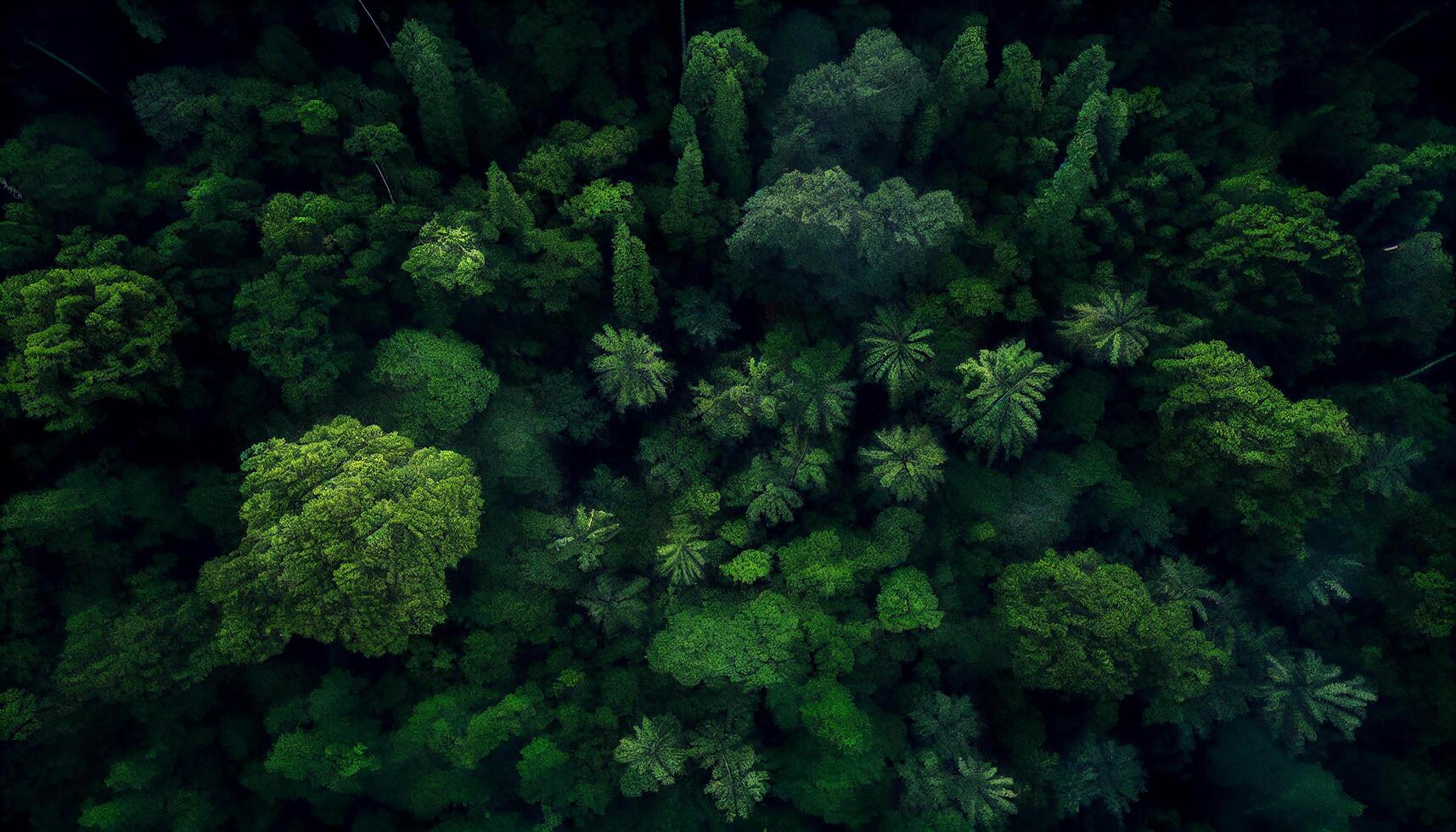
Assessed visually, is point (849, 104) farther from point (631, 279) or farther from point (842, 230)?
point (631, 279)

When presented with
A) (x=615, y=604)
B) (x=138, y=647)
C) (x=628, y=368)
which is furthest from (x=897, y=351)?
(x=138, y=647)

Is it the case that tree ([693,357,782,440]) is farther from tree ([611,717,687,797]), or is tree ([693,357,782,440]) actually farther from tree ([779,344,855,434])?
tree ([611,717,687,797])

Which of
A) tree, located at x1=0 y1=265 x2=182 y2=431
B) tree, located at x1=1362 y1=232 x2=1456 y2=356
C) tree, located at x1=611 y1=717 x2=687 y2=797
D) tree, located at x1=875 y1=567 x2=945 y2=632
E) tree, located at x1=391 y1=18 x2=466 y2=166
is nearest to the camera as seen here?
tree, located at x1=0 y1=265 x2=182 y2=431

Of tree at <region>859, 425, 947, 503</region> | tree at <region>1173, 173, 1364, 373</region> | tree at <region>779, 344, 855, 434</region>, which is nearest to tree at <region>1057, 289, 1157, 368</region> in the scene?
tree at <region>1173, 173, 1364, 373</region>

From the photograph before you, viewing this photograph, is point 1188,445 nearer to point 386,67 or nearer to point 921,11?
point 921,11

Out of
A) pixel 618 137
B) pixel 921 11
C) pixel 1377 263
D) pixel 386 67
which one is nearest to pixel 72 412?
pixel 386 67

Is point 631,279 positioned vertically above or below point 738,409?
above
